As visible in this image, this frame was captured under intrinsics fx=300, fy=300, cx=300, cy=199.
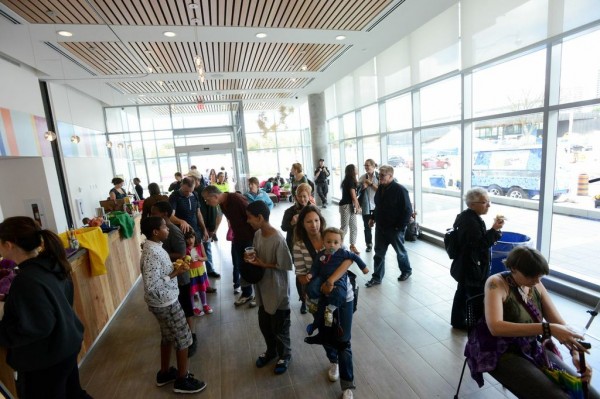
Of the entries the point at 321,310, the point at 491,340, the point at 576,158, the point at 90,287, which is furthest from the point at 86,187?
the point at 576,158

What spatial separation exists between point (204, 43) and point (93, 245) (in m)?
4.14

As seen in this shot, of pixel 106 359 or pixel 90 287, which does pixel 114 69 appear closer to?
pixel 90 287

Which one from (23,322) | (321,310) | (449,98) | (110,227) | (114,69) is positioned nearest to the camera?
(23,322)

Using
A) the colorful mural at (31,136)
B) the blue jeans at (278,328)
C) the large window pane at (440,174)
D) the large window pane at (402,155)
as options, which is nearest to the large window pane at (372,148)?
the large window pane at (402,155)

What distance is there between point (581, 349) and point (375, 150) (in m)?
7.25

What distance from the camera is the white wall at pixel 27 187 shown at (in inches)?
258

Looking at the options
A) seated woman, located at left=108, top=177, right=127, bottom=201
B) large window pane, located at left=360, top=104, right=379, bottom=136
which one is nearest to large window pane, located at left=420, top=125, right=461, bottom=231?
large window pane, located at left=360, top=104, right=379, bottom=136

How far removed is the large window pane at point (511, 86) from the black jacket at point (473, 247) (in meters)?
2.27

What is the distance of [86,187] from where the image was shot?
8789 mm

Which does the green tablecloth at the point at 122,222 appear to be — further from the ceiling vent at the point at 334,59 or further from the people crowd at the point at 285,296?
the ceiling vent at the point at 334,59

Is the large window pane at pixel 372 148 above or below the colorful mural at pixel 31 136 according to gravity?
below

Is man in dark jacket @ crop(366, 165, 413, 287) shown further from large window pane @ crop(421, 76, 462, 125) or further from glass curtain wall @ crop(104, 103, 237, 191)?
glass curtain wall @ crop(104, 103, 237, 191)

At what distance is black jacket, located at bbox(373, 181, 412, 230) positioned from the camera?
13.4ft

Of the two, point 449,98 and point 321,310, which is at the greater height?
point 449,98
